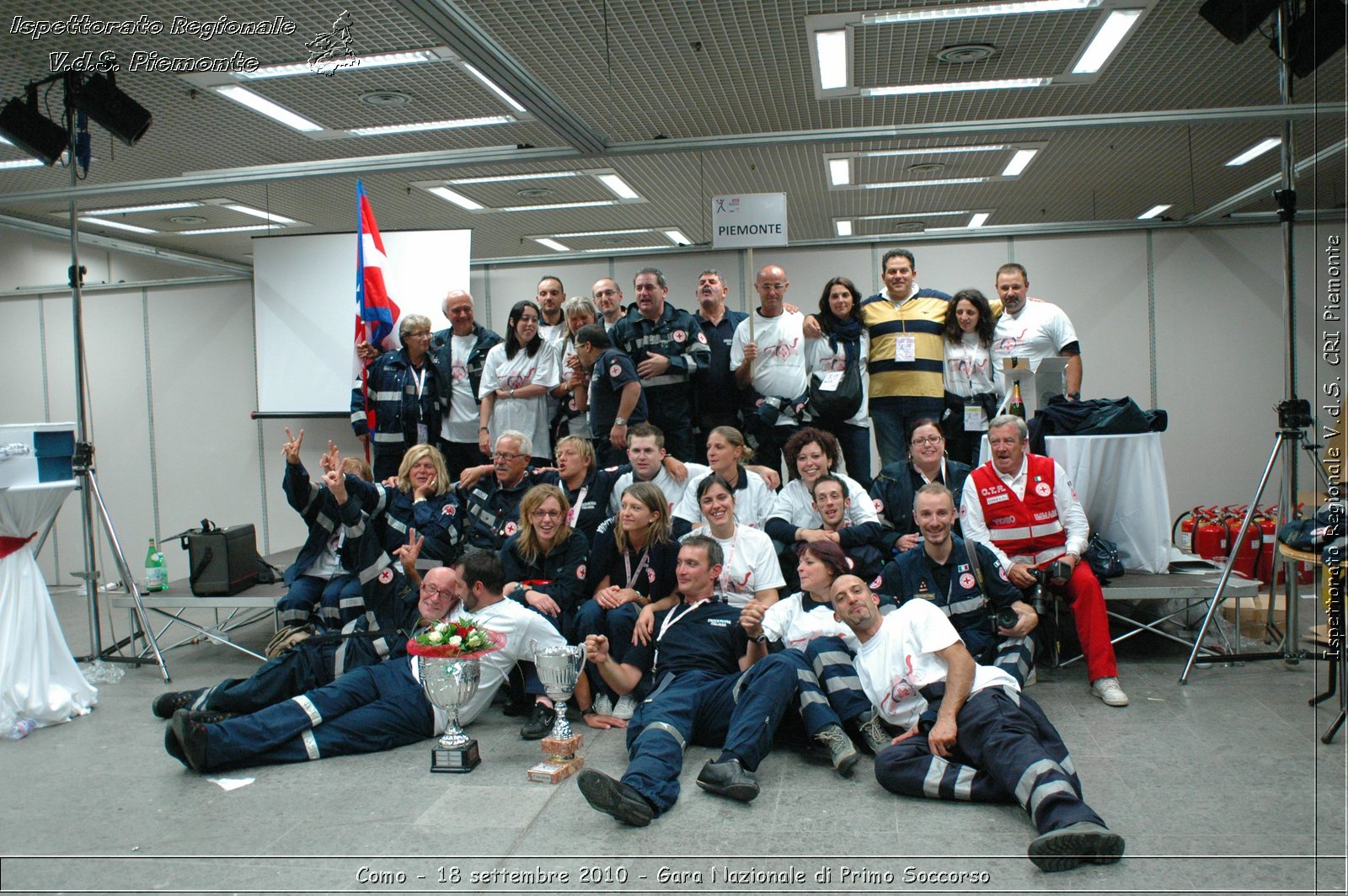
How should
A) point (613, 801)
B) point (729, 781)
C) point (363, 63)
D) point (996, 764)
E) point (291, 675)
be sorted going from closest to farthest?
1. point (613, 801)
2. point (996, 764)
3. point (729, 781)
4. point (291, 675)
5. point (363, 63)

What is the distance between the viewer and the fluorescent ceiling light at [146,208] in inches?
283

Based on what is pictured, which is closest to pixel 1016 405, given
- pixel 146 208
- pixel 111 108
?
pixel 111 108

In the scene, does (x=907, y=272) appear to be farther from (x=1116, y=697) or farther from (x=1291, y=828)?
(x=1291, y=828)

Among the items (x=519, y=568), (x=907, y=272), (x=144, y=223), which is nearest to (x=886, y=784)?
(x=519, y=568)

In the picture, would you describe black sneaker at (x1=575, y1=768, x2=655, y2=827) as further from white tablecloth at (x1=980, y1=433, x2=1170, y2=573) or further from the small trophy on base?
white tablecloth at (x1=980, y1=433, x2=1170, y2=573)

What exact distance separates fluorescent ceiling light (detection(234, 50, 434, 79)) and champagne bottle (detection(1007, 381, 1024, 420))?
12.0 ft

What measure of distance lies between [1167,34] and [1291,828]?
3807 mm

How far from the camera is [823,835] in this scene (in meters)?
3.05

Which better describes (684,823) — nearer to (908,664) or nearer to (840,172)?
(908,664)

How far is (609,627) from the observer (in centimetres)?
454

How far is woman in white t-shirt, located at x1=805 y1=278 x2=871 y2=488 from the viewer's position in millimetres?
5590

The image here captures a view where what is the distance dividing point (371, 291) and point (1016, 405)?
424 cm

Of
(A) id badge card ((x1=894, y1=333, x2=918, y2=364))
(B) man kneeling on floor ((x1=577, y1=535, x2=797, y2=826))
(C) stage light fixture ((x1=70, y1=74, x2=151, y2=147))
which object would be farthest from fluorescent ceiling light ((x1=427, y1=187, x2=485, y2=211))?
(B) man kneeling on floor ((x1=577, y1=535, x2=797, y2=826))

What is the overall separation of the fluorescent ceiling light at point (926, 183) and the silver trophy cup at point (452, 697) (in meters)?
5.03
